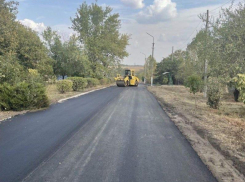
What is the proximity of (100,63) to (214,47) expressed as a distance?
28994mm

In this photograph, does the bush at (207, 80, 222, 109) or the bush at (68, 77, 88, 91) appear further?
the bush at (68, 77, 88, 91)

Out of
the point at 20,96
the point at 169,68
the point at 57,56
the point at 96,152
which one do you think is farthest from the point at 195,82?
the point at 169,68

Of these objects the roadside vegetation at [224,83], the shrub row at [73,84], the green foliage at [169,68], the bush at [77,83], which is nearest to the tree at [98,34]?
the shrub row at [73,84]

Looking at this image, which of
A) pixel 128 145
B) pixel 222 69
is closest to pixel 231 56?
pixel 222 69

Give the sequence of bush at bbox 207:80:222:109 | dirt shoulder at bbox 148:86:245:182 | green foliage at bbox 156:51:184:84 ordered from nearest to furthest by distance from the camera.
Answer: dirt shoulder at bbox 148:86:245:182, bush at bbox 207:80:222:109, green foliage at bbox 156:51:184:84

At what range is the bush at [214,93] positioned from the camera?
1193 centimetres

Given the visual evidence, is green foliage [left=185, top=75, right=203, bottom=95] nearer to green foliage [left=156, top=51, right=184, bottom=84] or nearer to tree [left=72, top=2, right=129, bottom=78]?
tree [left=72, top=2, right=129, bottom=78]

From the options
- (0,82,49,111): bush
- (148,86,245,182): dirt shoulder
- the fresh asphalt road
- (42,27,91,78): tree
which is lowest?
the fresh asphalt road

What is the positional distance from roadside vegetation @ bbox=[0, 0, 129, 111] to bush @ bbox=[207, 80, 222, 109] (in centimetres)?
928

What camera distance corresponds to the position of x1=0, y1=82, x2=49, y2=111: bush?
10.5 meters

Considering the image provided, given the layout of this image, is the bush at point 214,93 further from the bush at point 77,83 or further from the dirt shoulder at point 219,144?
the bush at point 77,83

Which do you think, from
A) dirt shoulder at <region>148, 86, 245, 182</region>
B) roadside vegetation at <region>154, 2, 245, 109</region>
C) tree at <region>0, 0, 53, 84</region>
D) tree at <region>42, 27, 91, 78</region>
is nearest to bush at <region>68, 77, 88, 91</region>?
tree at <region>0, 0, 53, 84</region>

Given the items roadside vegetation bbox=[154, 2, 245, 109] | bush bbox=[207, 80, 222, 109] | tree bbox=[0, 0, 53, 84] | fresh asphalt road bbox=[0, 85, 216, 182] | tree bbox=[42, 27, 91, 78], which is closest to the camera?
fresh asphalt road bbox=[0, 85, 216, 182]

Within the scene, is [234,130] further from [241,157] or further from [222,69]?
[222,69]
